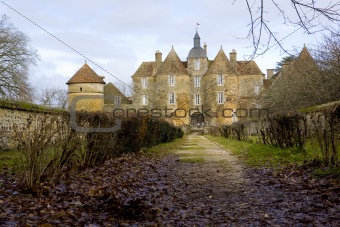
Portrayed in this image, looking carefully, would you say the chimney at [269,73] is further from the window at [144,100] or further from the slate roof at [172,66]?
the window at [144,100]

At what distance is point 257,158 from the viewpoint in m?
12.4

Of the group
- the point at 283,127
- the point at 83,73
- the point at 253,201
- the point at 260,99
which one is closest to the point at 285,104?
the point at 260,99

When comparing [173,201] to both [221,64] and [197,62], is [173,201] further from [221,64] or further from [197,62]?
[197,62]

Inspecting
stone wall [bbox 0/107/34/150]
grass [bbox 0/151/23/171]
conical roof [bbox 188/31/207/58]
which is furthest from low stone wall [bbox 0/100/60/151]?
conical roof [bbox 188/31/207/58]

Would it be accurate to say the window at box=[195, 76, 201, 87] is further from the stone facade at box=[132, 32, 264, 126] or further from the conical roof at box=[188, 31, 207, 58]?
the conical roof at box=[188, 31, 207, 58]

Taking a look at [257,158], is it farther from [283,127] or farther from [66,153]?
[66,153]

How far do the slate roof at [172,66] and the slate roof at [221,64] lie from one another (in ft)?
14.5

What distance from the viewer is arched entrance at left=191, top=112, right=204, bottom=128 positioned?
6024cm

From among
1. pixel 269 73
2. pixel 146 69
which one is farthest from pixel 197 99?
pixel 269 73

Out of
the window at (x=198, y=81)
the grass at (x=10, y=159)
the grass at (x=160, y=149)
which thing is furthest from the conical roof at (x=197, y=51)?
the grass at (x=10, y=159)

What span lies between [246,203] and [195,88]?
5407 cm

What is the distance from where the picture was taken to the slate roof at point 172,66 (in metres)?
58.6

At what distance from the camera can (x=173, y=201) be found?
6.20 metres

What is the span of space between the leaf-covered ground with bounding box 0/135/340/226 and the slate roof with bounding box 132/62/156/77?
52034 mm
